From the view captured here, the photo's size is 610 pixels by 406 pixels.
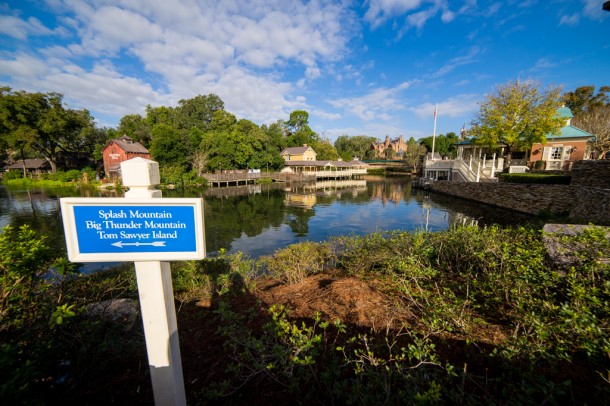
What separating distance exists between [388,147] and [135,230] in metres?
88.7

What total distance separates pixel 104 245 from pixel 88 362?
1620mm

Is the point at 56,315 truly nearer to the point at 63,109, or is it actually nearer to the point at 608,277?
the point at 608,277

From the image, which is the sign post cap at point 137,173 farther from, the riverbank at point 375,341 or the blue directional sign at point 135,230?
the riverbank at point 375,341

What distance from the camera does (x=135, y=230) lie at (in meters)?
1.71

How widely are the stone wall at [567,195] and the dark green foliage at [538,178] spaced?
38.8 inches

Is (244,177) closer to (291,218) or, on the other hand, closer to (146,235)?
(291,218)

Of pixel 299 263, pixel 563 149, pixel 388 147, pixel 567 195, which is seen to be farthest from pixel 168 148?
pixel 388 147

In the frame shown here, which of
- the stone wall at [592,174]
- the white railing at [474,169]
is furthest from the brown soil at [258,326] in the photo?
the white railing at [474,169]

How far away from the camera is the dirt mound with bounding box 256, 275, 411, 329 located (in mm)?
3402

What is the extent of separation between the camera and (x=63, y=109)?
3700cm

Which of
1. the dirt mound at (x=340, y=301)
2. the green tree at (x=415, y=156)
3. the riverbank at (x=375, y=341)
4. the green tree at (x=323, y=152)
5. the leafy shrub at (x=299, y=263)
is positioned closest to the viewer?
the riverbank at (x=375, y=341)

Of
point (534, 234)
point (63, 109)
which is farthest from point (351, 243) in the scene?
point (63, 109)

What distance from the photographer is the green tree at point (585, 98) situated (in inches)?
1492

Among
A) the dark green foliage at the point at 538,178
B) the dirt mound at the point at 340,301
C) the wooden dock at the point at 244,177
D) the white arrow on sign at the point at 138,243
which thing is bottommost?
the dirt mound at the point at 340,301
